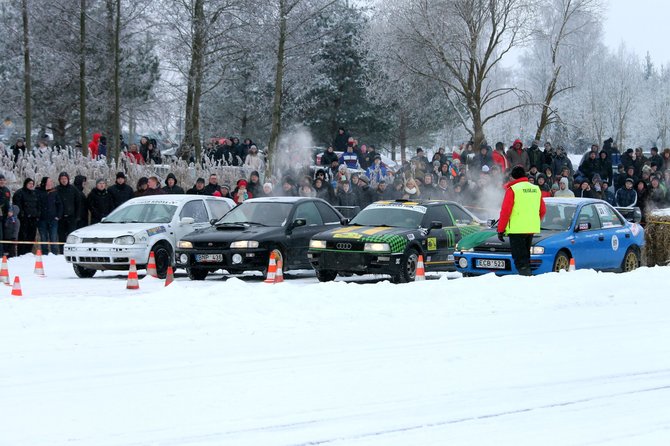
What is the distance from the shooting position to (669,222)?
21234mm

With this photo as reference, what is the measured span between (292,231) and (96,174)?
9715mm

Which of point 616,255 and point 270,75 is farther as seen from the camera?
point 270,75

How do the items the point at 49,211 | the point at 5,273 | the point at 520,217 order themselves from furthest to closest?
1. the point at 49,211
2. the point at 5,273
3. the point at 520,217

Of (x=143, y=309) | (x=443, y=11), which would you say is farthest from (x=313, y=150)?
(x=143, y=309)

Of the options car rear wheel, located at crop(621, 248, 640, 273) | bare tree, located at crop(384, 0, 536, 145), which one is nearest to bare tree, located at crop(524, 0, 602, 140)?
bare tree, located at crop(384, 0, 536, 145)

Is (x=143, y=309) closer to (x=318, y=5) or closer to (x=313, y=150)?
(x=318, y=5)

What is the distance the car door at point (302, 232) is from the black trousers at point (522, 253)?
15.5 feet

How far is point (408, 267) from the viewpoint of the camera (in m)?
18.3

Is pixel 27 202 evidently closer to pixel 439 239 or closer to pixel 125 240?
pixel 125 240

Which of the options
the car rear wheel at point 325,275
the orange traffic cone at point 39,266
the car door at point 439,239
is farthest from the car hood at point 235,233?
the orange traffic cone at point 39,266

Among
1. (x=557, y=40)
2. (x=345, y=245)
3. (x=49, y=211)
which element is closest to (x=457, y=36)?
(x=557, y=40)

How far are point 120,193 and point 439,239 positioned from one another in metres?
8.10

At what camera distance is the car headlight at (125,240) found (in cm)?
1930

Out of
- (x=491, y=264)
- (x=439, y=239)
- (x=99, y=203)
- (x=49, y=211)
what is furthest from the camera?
(x=99, y=203)
